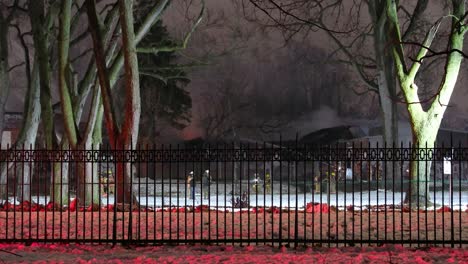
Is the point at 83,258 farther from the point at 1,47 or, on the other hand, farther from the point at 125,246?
the point at 1,47

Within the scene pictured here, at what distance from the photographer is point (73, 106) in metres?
24.7

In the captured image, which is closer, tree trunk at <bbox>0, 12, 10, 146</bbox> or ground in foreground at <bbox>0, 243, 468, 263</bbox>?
ground in foreground at <bbox>0, 243, 468, 263</bbox>

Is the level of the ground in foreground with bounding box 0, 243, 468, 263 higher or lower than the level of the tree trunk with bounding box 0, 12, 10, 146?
lower

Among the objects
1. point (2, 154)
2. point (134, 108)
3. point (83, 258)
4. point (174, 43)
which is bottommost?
point (83, 258)

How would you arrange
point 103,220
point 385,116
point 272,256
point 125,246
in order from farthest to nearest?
1. point 385,116
2. point 103,220
3. point 125,246
4. point 272,256

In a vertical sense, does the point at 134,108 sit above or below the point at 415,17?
below

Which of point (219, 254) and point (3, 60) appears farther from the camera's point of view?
point (3, 60)

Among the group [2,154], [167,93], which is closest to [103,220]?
[2,154]

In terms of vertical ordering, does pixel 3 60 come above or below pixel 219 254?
above

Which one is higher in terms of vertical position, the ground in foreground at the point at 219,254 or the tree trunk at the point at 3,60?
the tree trunk at the point at 3,60

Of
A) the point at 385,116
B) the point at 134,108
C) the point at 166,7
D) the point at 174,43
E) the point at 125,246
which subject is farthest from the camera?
A: the point at 385,116

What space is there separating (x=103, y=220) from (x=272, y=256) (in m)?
6.57

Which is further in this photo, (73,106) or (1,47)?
(1,47)

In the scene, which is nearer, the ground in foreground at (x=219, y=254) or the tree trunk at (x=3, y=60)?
the ground in foreground at (x=219, y=254)
